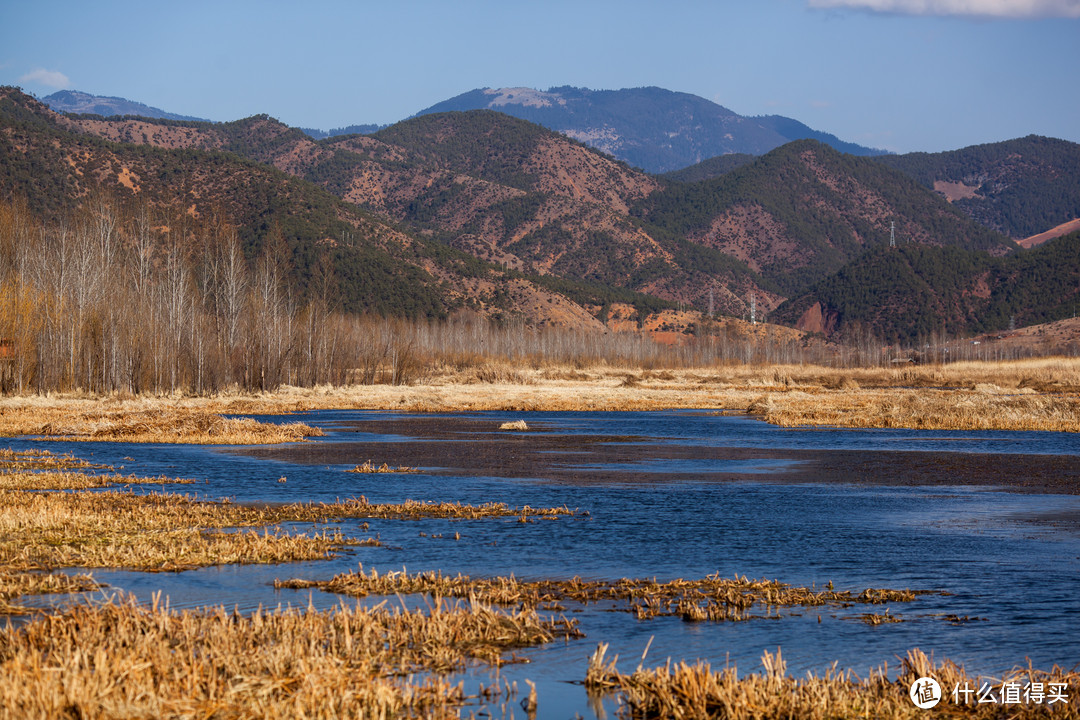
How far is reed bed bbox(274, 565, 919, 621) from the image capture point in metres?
13.3

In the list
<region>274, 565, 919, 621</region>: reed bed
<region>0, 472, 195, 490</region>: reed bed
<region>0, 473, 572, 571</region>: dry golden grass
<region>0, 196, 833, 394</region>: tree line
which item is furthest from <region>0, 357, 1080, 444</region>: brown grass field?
<region>274, 565, 919, 621</region>: reed bed

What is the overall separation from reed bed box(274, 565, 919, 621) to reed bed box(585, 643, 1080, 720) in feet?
10.7

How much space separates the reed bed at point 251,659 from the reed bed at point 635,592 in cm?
114

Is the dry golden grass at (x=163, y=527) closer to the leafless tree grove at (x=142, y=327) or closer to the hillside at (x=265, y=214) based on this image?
the leafless tree grove at (x=142, y=327)

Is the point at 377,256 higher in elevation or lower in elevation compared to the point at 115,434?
higher

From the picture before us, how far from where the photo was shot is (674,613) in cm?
1317

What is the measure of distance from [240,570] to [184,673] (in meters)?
6.36

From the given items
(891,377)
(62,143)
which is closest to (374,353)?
(891,377)

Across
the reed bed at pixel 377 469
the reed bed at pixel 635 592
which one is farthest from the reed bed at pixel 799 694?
the reed bed at pixel 377 469

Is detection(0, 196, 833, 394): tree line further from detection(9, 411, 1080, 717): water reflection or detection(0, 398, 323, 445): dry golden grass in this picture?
detection(9, 411, 1080, 717): water reflection

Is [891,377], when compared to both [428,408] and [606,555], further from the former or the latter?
[606,555]

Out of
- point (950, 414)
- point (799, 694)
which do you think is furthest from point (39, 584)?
point (950, 414)

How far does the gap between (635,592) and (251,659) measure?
603 cm

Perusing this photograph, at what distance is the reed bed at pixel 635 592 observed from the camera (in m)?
13.3
